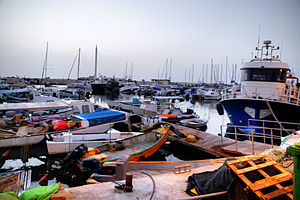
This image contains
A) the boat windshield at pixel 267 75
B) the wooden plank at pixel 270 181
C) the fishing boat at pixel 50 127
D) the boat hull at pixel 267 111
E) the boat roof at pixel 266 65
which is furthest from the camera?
the boat windshield at pixel 267 75

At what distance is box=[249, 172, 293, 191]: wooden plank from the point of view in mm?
3961

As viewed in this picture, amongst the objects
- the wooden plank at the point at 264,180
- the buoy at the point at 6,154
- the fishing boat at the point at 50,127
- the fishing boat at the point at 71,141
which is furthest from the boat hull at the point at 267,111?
the buoy at the point at 6,154

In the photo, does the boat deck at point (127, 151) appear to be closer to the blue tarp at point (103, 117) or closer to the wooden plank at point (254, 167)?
the blue tarp at point (103, 117)

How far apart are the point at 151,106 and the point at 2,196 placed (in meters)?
22.7

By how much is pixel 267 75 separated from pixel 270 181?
605 inches

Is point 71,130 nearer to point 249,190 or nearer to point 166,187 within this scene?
point 166,187

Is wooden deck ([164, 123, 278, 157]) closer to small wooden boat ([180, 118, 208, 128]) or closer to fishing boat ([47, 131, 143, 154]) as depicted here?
small wooden boat ([180, 118, 208, 128])

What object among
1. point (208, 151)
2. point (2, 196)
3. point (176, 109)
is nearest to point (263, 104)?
point (208, 151)

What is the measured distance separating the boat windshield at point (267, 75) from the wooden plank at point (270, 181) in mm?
14863

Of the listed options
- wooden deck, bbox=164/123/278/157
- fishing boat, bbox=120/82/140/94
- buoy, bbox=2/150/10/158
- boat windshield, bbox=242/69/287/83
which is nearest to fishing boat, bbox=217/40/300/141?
boat windshield, bbox=242/69/287/83

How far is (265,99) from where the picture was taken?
595 inches

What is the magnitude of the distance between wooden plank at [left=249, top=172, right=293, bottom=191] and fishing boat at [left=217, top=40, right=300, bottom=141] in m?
12.0

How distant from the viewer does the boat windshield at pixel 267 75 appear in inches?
657

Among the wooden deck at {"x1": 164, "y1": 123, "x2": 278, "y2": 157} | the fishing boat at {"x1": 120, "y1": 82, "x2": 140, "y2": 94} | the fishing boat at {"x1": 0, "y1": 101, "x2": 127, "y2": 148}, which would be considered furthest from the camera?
the fishing boat at {"x1": 120, "y1": 82, "x2": 140, "y2": 94}
